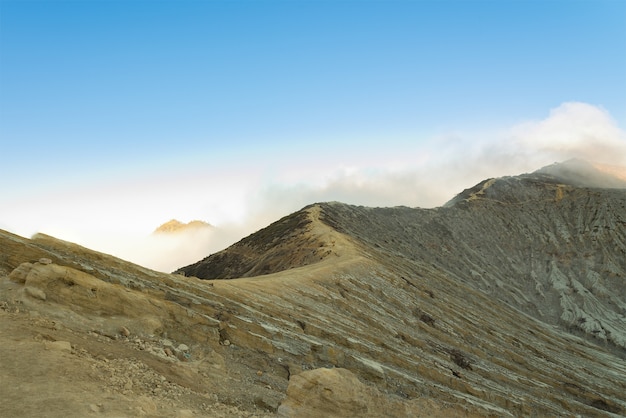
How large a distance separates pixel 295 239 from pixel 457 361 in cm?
2372

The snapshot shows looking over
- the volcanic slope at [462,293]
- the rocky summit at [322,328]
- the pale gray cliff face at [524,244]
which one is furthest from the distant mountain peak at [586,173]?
the rocky summit at [322,328]

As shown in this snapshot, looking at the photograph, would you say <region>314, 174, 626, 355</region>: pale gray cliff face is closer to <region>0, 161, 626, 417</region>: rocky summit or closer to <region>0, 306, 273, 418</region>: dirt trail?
<region>0, 161, 626, 417</region>: rocky summit

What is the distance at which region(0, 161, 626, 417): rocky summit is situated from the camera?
35.0ft

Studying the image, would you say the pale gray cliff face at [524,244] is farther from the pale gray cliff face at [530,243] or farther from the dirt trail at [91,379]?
the dirt trail at [91,379]

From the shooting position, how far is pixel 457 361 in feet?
88.9

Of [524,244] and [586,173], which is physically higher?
[586,173]

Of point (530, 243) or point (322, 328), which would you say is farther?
point (530, 243)

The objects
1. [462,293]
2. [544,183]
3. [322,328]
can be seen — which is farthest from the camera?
[544,183]

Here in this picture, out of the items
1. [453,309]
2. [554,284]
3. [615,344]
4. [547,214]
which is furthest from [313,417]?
[547,214]

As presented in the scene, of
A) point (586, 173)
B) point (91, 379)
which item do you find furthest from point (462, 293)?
point (586, 173)

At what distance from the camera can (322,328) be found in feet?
70.2

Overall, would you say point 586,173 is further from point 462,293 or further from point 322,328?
point 322,328

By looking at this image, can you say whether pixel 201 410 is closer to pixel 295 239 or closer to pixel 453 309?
pixel 453 309

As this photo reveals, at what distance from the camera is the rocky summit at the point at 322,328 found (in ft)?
35.0
